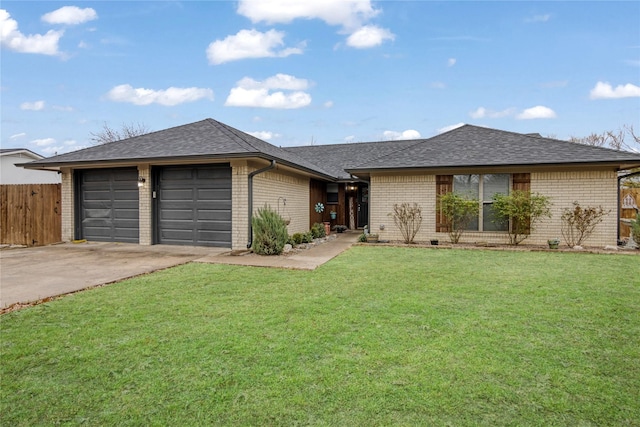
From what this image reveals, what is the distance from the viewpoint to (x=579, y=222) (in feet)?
30.9

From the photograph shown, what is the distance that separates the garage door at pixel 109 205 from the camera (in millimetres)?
10234

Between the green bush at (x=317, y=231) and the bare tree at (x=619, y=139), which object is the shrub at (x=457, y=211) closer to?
the green bush at (x=317, y=231)

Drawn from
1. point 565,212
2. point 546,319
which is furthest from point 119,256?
point 565,212

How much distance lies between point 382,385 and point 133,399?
164 cm

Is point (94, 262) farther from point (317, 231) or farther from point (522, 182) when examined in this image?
point (522, 182)

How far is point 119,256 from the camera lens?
797 cm

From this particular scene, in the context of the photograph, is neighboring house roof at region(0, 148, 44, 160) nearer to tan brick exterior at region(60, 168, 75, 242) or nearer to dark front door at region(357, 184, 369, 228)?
tan brick exterior at region(60, 168, 75, 242)

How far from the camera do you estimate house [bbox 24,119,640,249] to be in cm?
917

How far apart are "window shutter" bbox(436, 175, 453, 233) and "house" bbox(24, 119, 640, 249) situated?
0.03m

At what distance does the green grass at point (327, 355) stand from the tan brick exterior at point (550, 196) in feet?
16.3

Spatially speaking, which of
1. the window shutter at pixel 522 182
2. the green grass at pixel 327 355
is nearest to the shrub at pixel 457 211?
the window shutter at pixel 522 182

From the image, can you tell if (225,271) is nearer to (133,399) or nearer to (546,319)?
(133,399)

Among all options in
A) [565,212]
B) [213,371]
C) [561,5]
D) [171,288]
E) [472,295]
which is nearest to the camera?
[213,371]

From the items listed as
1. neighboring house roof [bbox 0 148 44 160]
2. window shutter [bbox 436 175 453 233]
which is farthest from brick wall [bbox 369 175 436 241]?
neighboring house roof [bbox 0 148 44 160]
